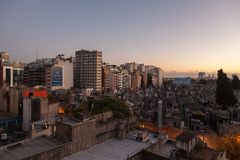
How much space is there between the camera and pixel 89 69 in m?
76.9

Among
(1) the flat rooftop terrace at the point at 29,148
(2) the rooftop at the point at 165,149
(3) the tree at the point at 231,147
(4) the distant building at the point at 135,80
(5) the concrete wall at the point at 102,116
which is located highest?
(4) the distant building at the point at 135,80

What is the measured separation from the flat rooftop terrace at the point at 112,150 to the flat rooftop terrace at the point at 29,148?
1636 millimetres

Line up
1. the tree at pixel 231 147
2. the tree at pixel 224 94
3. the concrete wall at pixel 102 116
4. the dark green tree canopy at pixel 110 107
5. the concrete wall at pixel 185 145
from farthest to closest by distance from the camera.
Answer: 1. the tree at pixel 224 94
2. the dark green tree canopy at pixel 110 107
3. the concrete wall at pixel 102 116
4. the tree at pixel 231 147
5. the concrete wall at pixel 185 145

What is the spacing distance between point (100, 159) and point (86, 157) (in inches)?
42.5

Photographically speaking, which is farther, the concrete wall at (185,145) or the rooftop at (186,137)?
the rooftop at (186,137)

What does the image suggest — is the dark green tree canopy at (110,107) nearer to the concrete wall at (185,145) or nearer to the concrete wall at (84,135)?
the concrete wall at (84,135)

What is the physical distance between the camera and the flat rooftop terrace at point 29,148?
13.3 m

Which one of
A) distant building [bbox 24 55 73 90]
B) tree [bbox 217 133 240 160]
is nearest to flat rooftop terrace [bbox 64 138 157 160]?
tree [bbox 217 133 240 160]

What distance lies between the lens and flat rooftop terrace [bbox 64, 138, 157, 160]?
1562 centimetres

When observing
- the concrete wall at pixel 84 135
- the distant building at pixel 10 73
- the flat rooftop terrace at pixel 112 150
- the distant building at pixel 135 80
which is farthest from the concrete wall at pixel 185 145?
the distant building at pixel 135 80

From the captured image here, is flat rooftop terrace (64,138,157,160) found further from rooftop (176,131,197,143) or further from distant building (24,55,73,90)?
distant building (24,55,73,90)

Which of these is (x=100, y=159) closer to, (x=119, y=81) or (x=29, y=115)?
(x=29, y=115)

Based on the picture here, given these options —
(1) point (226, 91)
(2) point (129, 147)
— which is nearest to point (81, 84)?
(1) point (226, 91)

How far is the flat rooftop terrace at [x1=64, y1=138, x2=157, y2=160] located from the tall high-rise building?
57.2m
